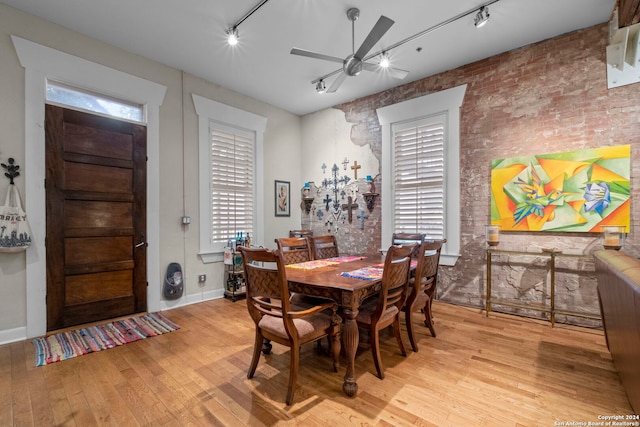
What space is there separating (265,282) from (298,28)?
278 cm

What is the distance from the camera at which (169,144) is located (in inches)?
158

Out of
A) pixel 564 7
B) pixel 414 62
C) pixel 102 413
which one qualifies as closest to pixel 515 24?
pixel 564 7

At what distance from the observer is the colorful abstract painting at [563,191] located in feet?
9.87

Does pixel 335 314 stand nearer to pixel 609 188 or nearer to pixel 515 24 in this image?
pixel 609 188

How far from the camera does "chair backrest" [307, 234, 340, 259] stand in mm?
3549

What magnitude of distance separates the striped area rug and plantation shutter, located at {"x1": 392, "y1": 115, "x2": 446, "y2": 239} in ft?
11.3

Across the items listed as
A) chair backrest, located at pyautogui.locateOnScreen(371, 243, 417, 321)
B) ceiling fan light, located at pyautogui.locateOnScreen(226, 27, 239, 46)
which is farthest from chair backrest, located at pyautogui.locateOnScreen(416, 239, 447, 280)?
ceiling fan light, located at pyautogui.locateOnScreen(226, 27, 239, 46)

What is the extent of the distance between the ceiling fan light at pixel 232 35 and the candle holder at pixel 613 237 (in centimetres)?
429

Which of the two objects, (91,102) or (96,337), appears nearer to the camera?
(96,337)

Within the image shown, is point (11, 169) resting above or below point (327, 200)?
above

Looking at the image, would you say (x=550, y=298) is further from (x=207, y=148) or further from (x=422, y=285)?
(x=207, y=148)

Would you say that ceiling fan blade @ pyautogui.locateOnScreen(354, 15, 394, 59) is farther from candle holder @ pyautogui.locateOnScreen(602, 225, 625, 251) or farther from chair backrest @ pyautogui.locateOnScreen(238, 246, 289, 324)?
candle holder @ pyautogui.locateOnScreen(602, 225, 625, 251)

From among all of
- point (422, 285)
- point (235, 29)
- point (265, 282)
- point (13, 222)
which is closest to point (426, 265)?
point (422, 285)

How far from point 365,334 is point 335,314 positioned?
114 cm
